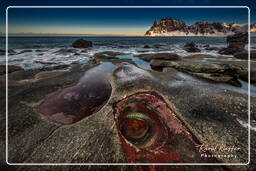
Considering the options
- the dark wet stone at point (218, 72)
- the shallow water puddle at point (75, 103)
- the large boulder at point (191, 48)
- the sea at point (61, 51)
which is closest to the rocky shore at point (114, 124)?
the shallow water puddle at point (75, 103)

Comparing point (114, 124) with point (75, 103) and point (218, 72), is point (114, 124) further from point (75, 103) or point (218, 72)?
point (218, 72)

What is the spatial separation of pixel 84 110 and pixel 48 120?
50.0 inches

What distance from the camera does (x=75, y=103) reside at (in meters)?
5.40

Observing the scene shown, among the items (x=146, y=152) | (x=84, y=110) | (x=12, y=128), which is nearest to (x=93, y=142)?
(x=146, y=152)

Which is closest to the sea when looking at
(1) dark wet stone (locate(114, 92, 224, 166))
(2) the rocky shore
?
(2) the rocky shore

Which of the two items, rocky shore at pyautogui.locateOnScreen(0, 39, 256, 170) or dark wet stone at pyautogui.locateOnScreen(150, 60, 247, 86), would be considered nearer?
rocky shore at pyautogui.locateOnScreen(0, 39, 256, 170)

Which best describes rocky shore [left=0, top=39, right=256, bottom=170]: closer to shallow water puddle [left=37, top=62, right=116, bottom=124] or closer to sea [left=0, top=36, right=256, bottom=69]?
shallow water puddle [left=37, top=62, right=116, bottom=124]

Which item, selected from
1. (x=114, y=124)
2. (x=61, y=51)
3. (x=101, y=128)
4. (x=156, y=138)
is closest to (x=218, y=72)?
(x=156, y=138)

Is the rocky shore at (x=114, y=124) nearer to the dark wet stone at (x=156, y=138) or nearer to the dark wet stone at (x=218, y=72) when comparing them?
the dark wet stone at (x=156, y=138)

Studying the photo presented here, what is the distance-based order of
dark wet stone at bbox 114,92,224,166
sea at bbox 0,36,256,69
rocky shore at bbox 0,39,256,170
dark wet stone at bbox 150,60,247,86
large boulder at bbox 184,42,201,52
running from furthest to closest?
large boulder at bbox 184,42,201,52
sea at bbox 0,36,256,69
dark wet stone at bbox 150,60,247,86
rocky shore at bbox 0,39,256,170
dark wet stone at bbox 114,92,224,166

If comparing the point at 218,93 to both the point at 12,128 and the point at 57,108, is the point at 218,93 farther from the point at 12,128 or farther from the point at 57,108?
the point at 12,128

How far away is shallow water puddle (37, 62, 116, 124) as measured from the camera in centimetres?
448

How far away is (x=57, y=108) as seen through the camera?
4926 millimetres

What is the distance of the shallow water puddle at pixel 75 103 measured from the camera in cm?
448
